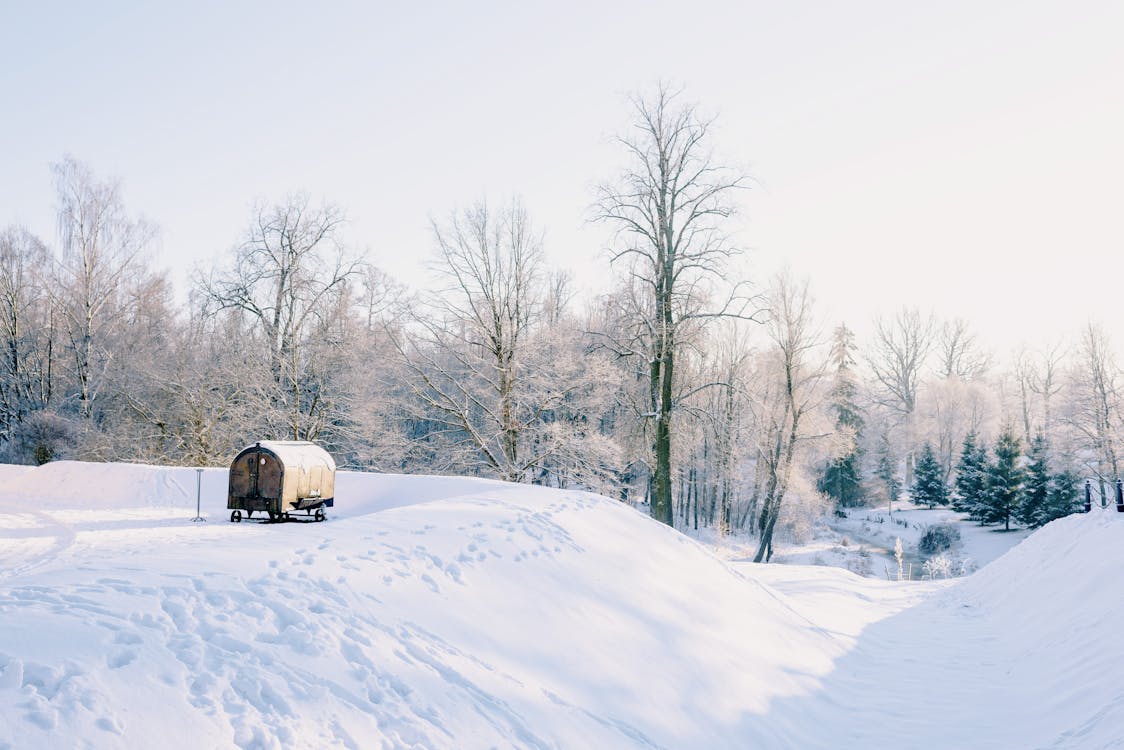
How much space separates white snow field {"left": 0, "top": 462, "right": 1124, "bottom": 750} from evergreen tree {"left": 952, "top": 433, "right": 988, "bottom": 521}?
1187 inches

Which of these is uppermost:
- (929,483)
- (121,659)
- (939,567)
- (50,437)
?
(50,437)

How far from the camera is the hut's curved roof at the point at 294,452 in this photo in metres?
15.2

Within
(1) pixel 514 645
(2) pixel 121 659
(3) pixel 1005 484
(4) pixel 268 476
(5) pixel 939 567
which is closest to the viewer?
(2) pixel 121 659

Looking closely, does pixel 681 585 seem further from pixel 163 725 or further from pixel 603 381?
pixel 603 381

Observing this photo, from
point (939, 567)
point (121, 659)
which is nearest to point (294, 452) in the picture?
point (121, 659)

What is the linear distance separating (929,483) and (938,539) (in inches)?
509

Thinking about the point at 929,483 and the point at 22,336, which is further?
the point at 929,483

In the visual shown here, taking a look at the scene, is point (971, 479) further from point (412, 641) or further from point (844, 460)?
point (412, 641)

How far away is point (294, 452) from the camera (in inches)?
614

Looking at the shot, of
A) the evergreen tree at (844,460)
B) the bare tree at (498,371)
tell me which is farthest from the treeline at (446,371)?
the evergreen tree at (844,460)

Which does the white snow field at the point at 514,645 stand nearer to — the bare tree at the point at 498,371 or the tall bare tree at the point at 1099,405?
the bare tree at the point at 498,371

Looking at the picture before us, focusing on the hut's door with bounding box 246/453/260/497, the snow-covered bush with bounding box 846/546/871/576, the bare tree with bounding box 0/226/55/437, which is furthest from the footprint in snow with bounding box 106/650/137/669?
the bare tree with bounding box 0/226/55/437

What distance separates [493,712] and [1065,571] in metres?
11.7

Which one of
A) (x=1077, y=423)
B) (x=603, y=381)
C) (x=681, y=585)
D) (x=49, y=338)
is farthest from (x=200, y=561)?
(x=1077, y=423)
